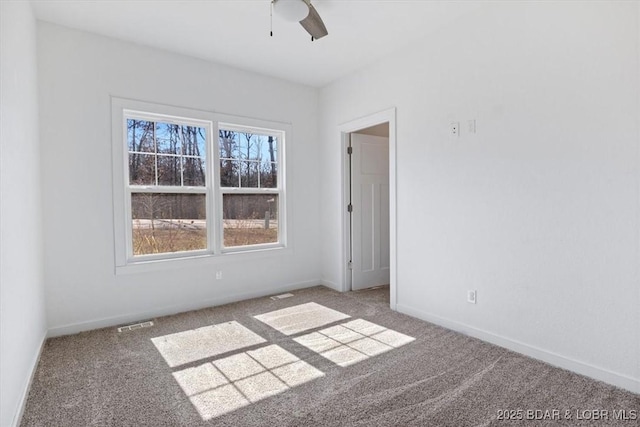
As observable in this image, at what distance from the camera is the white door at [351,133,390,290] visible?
4.48 m

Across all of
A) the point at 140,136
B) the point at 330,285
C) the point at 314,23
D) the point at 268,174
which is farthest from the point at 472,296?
the point at 140,136

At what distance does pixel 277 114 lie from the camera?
4.36 m

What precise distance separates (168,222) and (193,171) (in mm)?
635

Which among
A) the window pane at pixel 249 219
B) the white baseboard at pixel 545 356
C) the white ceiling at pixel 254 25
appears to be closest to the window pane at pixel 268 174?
the window pane at pixel 249 219

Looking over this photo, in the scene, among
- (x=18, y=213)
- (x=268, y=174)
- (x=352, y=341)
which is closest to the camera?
(x=18, y=213)

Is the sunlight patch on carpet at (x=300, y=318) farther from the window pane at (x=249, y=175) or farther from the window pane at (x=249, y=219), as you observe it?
the window pane at (x=249, y=175)

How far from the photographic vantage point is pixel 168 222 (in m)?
3.70

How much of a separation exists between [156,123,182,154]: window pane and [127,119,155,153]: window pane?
74 mm

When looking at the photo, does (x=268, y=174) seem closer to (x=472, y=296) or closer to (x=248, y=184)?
(x=248, y=184)

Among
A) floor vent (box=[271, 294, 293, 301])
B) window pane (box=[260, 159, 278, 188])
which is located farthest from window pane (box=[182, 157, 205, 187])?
floor vent (box=[271, 294, 293, 301])

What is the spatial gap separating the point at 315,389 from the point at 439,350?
1.12m

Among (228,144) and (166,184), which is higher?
(228,144)

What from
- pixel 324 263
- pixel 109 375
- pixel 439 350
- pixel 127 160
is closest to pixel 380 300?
pixel 324 263

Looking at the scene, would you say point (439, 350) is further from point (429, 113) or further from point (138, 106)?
point (138, 106)
